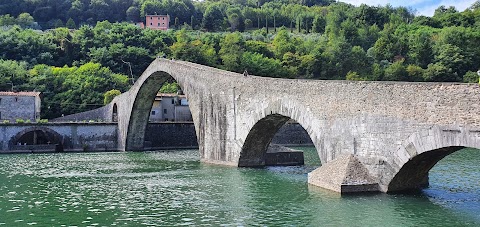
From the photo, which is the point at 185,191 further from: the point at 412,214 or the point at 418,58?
the point at 418,58

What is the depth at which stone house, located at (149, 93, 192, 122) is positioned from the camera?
6500 cm

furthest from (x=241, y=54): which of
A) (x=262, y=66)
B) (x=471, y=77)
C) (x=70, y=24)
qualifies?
(x=70, y=24)

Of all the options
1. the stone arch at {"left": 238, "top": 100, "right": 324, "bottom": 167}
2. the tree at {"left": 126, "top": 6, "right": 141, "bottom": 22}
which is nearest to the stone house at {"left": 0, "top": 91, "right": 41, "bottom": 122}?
the stone arch at {"left": 238, "top": 100, "right": 324, "bottom": 167}

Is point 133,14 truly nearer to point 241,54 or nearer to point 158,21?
point 158,21

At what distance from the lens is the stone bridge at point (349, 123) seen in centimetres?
1917

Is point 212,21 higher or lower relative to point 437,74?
higher

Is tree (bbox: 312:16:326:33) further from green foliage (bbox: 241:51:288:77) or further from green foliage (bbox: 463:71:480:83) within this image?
green foliage (bbox: 463:71:480:83)

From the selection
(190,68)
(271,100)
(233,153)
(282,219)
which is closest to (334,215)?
(282,219)

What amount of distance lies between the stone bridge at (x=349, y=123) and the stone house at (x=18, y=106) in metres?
25.4

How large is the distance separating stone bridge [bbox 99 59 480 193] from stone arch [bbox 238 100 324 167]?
0.05 meters

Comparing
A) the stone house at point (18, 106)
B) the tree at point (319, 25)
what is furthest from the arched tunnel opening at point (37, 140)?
the tree at point (319, 25)

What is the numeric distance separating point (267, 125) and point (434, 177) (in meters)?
8.63

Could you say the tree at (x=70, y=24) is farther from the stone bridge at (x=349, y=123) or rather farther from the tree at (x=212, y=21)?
the stone bridge at (x=349, y=123)

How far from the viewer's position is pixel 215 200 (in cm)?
2269
